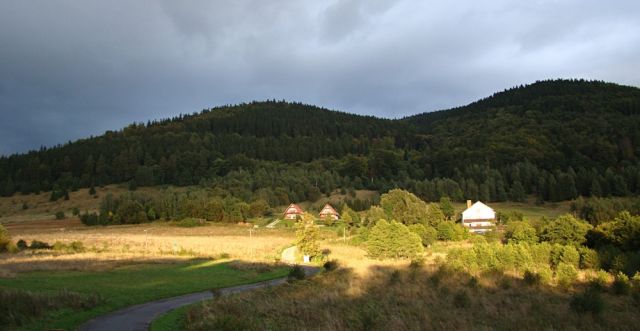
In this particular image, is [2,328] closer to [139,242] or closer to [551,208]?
[139,242]

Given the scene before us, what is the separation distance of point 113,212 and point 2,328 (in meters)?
99.5

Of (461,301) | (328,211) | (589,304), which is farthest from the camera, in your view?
(328,211)

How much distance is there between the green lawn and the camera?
2178 cm

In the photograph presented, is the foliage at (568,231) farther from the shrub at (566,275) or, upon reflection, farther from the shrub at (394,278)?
the shrub at (394,278)

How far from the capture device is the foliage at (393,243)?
53.5 m

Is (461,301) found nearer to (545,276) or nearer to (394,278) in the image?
(394,278)

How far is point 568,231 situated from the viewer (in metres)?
52.8

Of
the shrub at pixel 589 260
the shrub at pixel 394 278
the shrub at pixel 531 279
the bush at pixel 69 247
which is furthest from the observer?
the bush at pixel 69 247

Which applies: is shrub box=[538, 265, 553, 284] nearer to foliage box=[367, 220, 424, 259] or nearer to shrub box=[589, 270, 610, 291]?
shrub box=[589, 270, 610, 291]

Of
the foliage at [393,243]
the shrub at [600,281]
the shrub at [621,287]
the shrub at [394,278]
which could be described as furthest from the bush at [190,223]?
the shrub at [621,287]

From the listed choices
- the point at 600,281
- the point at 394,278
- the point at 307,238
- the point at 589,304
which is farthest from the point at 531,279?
the point at 307,238

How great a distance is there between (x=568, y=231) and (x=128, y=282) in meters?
45.7

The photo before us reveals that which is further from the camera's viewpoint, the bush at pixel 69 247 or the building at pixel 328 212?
the building at pixel 328 212

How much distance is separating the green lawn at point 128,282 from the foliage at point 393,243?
1274cm
